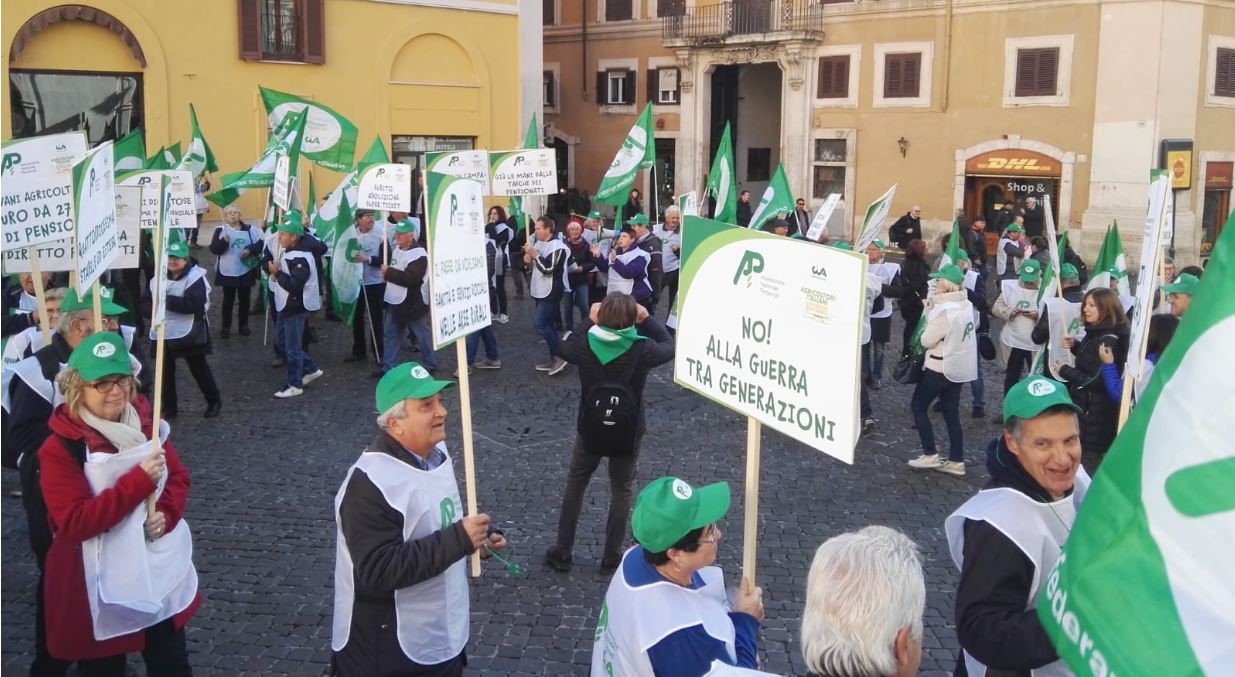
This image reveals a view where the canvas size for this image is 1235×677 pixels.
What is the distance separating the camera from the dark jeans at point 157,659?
4.36 m

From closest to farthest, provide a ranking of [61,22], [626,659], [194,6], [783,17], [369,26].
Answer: [626,659] < [61,22] < [194,6] < [369,26] < [783,17]

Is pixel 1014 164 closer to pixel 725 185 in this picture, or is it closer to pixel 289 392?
pixel 725 185

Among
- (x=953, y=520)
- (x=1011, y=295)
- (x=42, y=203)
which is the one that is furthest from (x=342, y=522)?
(x=1011, y=295)

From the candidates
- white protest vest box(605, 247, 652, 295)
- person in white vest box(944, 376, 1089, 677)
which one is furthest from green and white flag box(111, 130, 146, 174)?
person in white vest box(944, 376, 1089, 677)

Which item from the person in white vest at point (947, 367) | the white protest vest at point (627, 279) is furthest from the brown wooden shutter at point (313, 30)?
the person in white vest at point (947, 367)

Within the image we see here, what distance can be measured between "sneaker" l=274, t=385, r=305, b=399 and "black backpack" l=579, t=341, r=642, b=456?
5701 mm

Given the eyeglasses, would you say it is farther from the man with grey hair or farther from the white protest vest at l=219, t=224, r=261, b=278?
the white protest vest at l=219, t=224, r=261, b=278

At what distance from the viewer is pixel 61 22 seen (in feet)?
71.5

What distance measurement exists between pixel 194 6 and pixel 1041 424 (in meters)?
23.4

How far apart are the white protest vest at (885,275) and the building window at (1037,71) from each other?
1732 cm

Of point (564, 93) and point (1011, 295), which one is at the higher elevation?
point (564, 93)

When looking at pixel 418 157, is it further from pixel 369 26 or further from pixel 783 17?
pixel 783 17

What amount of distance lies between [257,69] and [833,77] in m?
15.2

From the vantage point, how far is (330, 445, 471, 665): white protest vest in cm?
372
